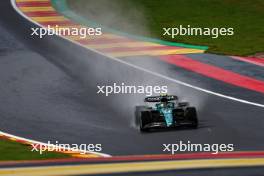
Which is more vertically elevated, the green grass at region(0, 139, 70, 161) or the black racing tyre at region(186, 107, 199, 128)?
the black racing tyre at region(186, 107, 199, 128)

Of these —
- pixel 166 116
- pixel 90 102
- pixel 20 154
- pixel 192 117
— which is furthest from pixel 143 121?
pixel 20 154

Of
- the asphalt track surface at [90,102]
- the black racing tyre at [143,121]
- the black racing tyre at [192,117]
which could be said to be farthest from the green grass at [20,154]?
the black racing tyre at [192,117]

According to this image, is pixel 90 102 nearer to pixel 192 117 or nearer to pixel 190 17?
pixel 192 117

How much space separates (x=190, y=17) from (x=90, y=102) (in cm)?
936

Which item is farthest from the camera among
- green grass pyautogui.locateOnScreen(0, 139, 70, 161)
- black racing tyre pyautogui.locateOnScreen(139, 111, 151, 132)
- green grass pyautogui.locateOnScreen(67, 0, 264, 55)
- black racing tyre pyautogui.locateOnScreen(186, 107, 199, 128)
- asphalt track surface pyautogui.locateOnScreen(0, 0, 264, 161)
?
green grass pyautogui.locateOnScreen(67, 0, 264, 55)

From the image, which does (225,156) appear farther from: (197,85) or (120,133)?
(197,85)

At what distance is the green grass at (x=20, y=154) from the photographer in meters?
15.0

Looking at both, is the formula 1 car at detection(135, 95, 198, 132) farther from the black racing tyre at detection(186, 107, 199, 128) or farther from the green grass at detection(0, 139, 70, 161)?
the green grass at detection(0, 139, 70, 161)

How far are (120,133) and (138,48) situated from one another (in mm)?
7568

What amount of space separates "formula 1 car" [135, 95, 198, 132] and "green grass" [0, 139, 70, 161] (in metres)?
2.35

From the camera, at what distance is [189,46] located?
24.4m

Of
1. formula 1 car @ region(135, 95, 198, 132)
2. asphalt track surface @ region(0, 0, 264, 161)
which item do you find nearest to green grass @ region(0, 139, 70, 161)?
asphalt track surface @ region(0, 0, 264, 161)

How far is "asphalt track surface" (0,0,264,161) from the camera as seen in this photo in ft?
53.7

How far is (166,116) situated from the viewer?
16969 millimetres
